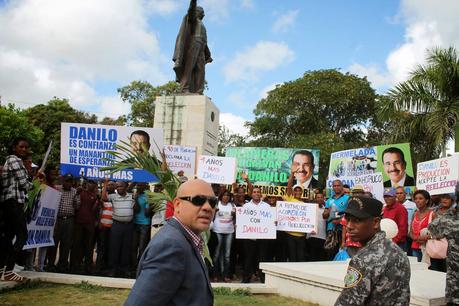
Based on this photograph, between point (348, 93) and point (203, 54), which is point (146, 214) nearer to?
point (203, 54)

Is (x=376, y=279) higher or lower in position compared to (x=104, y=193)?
lower

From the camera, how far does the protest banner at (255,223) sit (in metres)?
8.93

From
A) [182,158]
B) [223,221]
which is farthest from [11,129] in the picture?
[223,221]

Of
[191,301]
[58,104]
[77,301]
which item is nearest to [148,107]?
[58,104]

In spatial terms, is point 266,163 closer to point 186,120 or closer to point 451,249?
point 186,120

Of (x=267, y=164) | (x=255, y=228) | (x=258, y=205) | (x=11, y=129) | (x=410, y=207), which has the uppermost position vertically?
(x=11, y=129)

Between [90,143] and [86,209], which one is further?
[90,143]

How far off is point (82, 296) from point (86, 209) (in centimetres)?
246

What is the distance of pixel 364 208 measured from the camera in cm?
279

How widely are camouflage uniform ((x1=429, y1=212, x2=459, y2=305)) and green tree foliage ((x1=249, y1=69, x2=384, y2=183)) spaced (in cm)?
3088

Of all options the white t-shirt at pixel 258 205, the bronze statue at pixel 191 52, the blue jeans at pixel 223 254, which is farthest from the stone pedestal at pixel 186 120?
the blue jeans at pixel 223 254

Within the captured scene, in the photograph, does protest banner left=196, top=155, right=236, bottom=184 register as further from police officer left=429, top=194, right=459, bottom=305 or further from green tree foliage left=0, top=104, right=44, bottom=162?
green tree foliage left=0, top=104, right=44, bottom=162

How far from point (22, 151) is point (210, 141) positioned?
699cm

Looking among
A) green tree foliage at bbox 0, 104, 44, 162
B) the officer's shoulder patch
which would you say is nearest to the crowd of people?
the officer's shoulder patch
